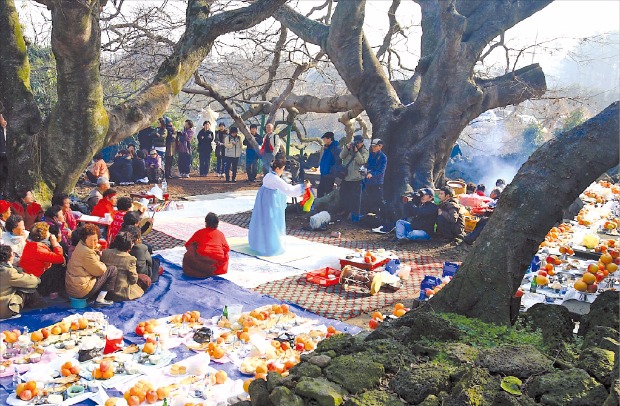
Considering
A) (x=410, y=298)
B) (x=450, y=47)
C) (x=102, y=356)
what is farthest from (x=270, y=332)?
(x=450, y=47)

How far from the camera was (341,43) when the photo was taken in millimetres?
13562

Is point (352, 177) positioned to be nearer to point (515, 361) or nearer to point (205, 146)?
point (205, 146)

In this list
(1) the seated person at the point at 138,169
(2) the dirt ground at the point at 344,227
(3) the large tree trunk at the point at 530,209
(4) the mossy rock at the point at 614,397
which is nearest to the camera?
(4) the mossy rock at the point at 614,397

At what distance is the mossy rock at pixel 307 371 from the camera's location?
12.3 ft

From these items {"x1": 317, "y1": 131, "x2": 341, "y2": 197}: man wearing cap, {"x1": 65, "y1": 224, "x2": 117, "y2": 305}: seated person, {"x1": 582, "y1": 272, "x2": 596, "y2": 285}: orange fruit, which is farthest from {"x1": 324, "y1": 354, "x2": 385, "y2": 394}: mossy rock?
{"x1": 317, "y1": 131, "x2": 341, "y2": 197}: man wearing cap

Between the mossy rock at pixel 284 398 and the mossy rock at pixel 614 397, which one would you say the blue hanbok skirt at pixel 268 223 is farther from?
the mossy rock at pixel 614 397

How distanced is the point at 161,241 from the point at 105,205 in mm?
1460

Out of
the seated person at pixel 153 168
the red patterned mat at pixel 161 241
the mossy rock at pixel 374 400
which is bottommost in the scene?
the red patterned mat at pixel 161 241

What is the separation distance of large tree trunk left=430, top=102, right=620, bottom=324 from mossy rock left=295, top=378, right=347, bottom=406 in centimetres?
195

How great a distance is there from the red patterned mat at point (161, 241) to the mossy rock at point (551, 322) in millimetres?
6657

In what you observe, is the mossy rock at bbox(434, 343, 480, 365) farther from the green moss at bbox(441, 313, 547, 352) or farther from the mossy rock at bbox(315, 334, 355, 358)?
the mossy rock at bbox(315, 334, 355, 358)

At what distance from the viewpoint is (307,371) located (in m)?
3.79

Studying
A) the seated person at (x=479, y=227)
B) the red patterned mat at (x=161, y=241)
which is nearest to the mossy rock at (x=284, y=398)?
the seated person at (x=479, y=227)

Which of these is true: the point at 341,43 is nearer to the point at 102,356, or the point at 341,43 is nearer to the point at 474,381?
the point at 102,356
